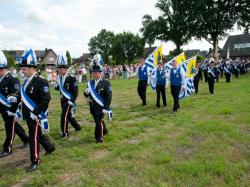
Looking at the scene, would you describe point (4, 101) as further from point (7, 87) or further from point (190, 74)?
point (190, 74)

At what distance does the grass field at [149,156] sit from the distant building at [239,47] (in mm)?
60617

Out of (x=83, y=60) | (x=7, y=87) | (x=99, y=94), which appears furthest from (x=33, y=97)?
(x=83, y=60)

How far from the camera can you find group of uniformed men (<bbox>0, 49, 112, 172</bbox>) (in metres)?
5.88

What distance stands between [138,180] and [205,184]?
1.08 metres

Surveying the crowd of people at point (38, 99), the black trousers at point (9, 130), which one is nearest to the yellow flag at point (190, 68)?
the crowd of people at point (38, 99)

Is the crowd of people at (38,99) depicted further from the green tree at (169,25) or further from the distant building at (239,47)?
the distant building at (239,47)

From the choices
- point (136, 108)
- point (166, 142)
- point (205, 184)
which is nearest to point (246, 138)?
point (166, 142)

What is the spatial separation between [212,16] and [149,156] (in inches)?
1368

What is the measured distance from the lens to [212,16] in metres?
37.8

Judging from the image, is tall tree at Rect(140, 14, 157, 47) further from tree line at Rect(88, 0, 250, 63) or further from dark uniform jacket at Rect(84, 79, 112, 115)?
dark uniform jacket at Rect(84, 79, 112, 115)

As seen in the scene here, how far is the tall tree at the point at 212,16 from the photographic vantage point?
3791cm

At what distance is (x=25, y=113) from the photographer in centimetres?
602

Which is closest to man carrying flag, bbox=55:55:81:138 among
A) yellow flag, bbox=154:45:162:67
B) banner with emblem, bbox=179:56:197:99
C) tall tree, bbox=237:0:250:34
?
yellow flag, bbox=154:45:162:67

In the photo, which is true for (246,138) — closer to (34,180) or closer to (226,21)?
(34,180)
